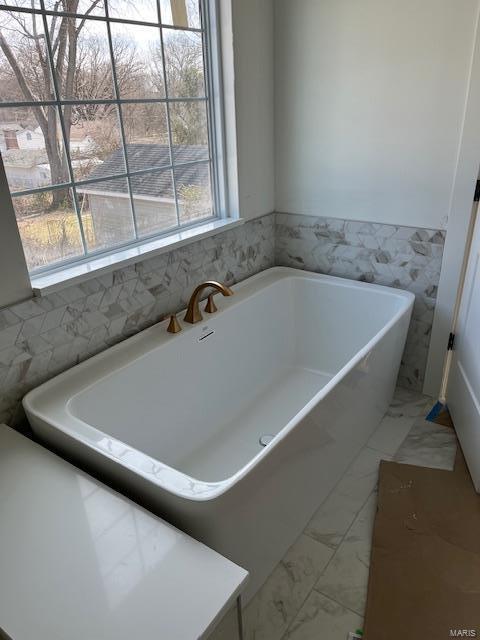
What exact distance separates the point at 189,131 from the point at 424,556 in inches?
76.9

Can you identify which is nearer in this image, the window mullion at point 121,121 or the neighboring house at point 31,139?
the neighboring house at point 31,139

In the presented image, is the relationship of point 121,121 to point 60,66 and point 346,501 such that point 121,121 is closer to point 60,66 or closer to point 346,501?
point 60,66

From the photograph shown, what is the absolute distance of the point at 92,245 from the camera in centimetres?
184

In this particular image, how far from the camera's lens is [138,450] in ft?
5.05

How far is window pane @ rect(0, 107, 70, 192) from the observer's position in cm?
A: 149

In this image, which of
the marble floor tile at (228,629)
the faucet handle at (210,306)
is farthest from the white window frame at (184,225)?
the marble floor tile at (228,629)

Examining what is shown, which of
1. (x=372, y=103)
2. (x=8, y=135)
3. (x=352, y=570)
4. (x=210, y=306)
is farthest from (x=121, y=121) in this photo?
(x=352, y=570)

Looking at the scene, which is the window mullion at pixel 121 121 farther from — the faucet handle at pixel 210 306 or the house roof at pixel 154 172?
the faucet handle at pixel 210 306

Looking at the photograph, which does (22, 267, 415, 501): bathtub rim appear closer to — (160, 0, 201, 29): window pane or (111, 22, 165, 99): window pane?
(111, 22, 165, 99): window pane

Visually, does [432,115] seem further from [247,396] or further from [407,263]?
[247,396]

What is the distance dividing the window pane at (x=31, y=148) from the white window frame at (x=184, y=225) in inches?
0.9

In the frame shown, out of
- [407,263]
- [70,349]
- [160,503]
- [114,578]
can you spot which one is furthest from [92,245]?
[407,263]

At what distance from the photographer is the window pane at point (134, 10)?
1689 millimetres

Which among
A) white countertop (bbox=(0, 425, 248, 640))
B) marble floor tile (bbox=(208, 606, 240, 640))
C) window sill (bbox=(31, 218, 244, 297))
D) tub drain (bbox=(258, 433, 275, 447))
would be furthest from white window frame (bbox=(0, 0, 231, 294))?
marble floor tile (bbox=(208, 606, 240, 640))
